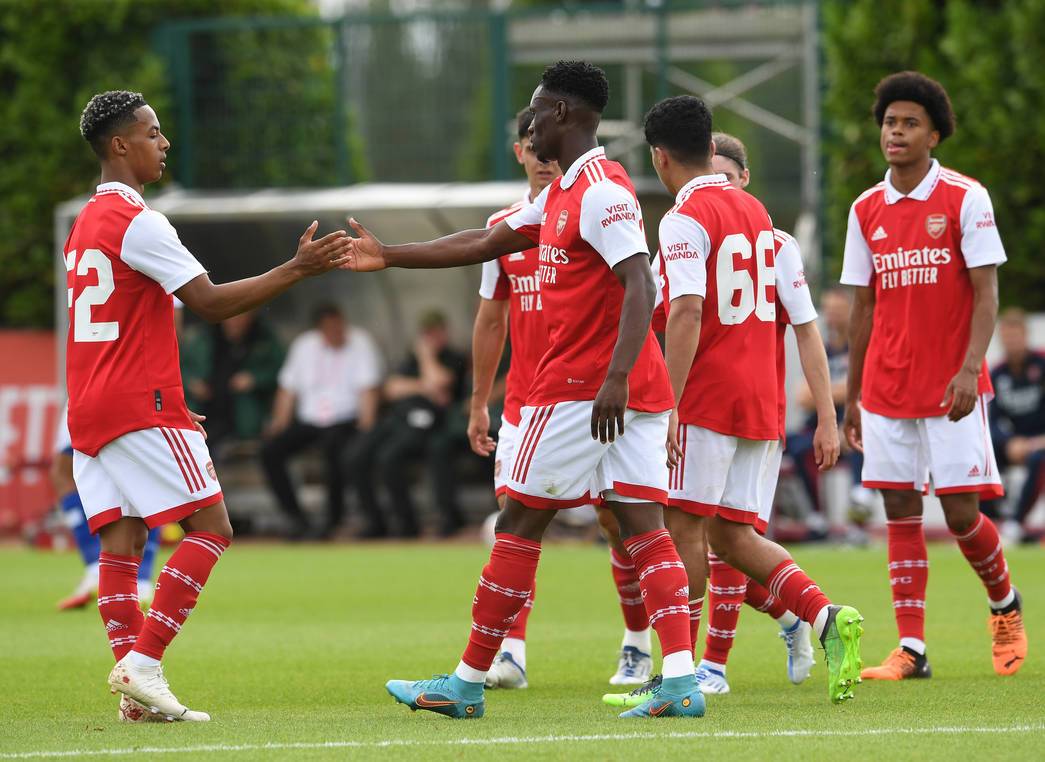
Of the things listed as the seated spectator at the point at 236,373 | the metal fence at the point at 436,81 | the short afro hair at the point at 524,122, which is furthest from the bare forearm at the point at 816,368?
the seated spectator at the point at 236,373

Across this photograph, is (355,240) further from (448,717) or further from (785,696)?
(785,696)

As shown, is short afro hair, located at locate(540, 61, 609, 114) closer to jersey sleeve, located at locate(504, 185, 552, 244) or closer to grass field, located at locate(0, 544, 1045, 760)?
jersey sleeve, located at locate(504, 185, 552, 244)

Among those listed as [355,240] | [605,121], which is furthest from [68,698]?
[605,121]

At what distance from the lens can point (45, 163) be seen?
19406 mm

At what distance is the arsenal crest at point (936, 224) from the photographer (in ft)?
25.6

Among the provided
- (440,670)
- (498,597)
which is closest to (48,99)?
(440,670)

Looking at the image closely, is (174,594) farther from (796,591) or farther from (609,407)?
(796,591)

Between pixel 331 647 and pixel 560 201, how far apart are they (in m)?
3.63

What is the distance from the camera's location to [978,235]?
7723mm

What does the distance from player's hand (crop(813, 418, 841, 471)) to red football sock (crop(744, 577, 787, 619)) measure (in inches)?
29.5

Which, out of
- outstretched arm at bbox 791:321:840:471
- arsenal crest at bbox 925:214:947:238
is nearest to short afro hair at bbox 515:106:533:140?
outstretched arm at bbox 791:321:840:471

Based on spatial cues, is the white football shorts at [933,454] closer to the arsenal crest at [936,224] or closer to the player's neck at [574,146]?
the arsenal crest at [936,224]

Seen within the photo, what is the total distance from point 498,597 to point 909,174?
3.04m

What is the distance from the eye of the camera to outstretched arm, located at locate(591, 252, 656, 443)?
5.91 metres
